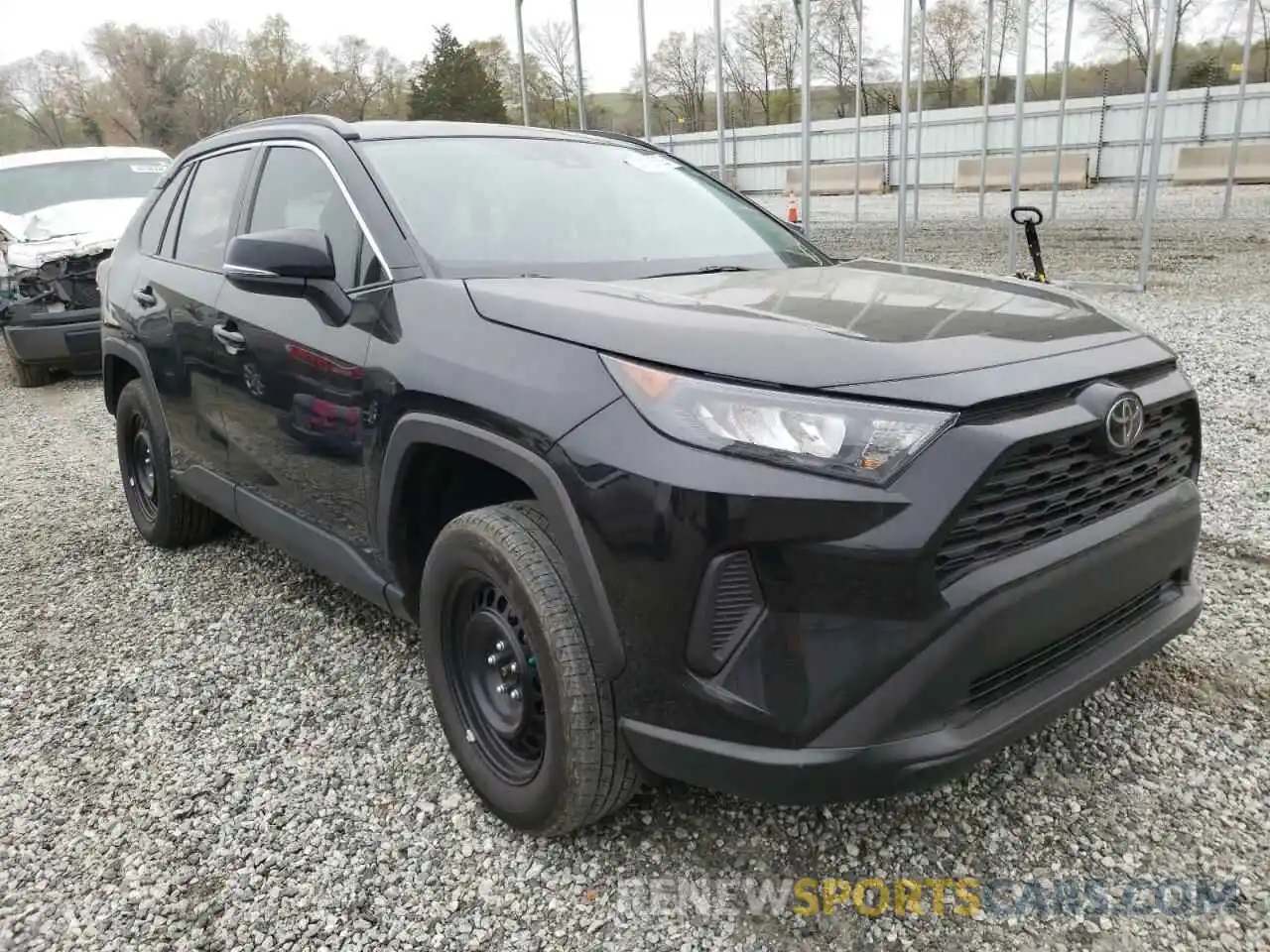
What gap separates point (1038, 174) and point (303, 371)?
2927 cm

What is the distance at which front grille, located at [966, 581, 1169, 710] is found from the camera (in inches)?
75.1

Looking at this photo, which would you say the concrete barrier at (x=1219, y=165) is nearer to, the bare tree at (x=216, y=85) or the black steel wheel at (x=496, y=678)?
the black steel wheel at (x=496, y=678)

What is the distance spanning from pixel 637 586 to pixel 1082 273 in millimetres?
11029

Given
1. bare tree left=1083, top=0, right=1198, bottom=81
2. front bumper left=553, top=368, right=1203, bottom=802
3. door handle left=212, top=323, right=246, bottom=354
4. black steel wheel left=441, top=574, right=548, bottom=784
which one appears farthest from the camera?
bare tree left=1083, top=0, right=1198, bottom=81

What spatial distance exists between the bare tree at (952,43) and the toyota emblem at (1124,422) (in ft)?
106

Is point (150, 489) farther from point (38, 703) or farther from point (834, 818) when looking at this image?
point (834, 818)

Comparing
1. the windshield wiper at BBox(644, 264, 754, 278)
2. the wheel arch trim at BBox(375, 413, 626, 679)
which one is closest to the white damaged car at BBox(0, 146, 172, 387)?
the windshield wiper at BBox(644, 264, 754, 278)

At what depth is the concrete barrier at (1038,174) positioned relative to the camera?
27.6 meters

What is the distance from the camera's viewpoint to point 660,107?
30.5 metres

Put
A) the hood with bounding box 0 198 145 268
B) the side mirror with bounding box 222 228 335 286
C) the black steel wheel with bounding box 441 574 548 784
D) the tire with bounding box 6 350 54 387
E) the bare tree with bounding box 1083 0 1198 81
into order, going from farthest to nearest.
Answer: the bare tree with bounding box 1083 0 1198 81 → the tire with bounding box 6 350 54 387 → the hood with bounding box 0 198 145 268 → the side mirror with bounding box 222 228 335 286 → the black steel wheel with bounding box 441 574 548 784

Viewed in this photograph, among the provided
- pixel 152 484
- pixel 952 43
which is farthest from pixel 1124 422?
pixel 952 43

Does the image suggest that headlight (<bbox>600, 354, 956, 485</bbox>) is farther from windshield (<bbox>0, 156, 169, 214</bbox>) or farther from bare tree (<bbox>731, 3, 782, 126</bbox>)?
bare tree (<bbox>731, 3, 782, 126</bbox>)

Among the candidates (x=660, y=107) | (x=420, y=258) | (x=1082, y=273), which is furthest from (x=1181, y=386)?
(x=660, y=107)

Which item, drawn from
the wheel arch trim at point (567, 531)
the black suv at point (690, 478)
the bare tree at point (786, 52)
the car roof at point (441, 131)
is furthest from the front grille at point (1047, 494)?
the bare tree at point (786, 52)
